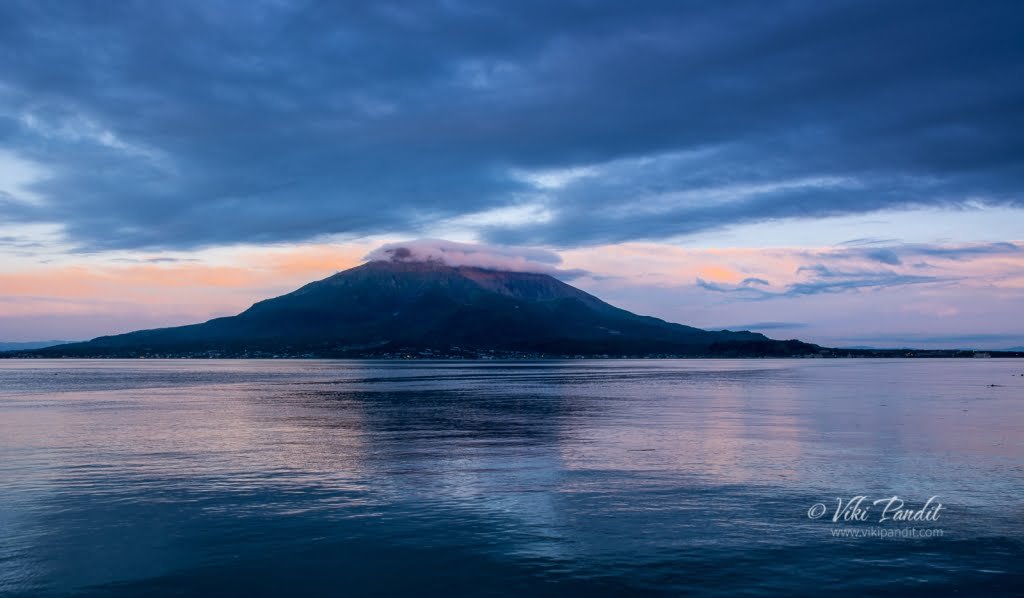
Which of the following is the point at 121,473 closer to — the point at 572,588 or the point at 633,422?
the point at 572,588

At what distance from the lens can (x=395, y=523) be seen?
77.5ft

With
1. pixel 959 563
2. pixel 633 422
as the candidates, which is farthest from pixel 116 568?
pixel 633 422

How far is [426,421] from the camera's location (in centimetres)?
5591

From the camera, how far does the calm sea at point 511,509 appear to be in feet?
61.0

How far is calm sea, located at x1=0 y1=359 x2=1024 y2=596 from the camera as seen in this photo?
18594 millimetres

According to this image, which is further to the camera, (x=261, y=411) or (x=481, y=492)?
(x=261, y=411)

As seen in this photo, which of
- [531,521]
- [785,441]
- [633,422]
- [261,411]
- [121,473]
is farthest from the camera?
[261,411]

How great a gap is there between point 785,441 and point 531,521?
2392 centimetres

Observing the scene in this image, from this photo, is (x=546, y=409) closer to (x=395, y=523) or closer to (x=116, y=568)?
(x=395, y=523)

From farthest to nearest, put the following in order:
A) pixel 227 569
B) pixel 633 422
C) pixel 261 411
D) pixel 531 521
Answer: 1. pixel 261 411
2. pixel 633 422
3. pixel 531 521
4. pixel 227 569

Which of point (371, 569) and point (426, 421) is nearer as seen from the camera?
point (371, 569)

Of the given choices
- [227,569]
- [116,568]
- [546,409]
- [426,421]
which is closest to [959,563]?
[227,569]

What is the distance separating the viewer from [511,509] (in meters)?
25.1

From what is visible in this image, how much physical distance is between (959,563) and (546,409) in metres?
48.6
